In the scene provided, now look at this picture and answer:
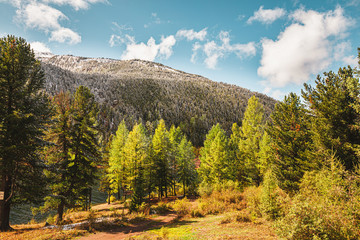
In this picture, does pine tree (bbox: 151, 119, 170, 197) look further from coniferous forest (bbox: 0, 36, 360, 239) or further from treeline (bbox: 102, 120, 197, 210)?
coniferous forest (bbox: 0, 36, 360, 239)

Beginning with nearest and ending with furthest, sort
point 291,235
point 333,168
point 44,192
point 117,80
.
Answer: point 291,235 < point 333,168 < point 44,192 < point 117,80

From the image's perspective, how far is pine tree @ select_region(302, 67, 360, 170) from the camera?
12.7 m

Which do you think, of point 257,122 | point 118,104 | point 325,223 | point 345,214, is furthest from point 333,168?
point 118,104

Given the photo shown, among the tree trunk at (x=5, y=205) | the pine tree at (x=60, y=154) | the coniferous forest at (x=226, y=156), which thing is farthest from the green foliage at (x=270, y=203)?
the tree trunk at (x=5, y=205)

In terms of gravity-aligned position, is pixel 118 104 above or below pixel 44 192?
above

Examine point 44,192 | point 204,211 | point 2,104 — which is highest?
point 2,104

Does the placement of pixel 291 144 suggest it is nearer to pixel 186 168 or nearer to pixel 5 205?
pixel 186 168

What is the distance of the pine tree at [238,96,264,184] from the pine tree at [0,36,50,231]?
24.0m

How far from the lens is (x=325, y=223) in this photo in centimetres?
689

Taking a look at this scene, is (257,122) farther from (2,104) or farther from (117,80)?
(117,80)

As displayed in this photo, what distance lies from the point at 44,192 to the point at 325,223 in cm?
1776

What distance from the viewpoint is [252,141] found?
85.1 feet

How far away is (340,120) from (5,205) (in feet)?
84.0

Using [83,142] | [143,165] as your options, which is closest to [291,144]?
[143,165]
